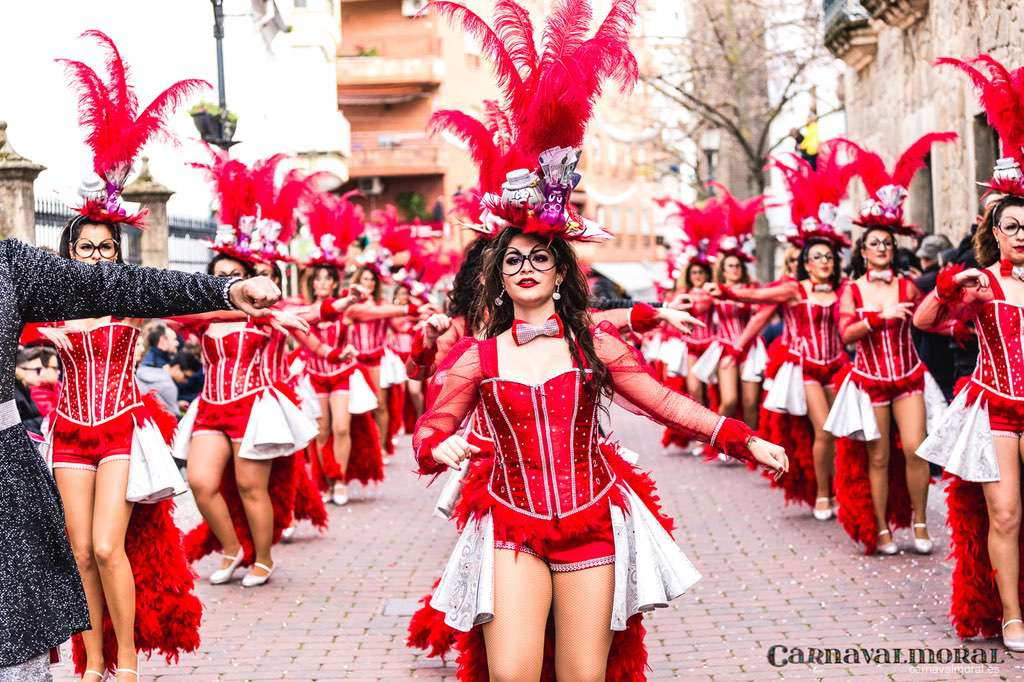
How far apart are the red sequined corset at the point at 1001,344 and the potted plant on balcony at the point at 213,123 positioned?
10488 mm

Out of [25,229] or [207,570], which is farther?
[25,229]

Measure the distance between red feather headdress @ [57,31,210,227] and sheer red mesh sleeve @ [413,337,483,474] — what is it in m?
2.28

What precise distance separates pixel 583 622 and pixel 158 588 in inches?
100

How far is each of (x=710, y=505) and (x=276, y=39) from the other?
22403mm

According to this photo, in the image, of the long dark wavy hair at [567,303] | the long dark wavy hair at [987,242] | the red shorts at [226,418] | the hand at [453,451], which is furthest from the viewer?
the red shorts at [226,418]

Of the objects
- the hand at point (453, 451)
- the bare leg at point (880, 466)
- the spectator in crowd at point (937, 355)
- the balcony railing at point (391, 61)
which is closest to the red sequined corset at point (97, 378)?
the hand at point (453, 451)

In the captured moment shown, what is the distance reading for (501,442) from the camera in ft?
16.5

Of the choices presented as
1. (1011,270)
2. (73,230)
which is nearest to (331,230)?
(73,230)

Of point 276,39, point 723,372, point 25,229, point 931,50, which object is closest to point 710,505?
point 723,372

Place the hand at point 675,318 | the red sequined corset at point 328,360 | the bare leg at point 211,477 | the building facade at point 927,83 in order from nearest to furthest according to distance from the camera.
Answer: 1. the hand at point 675,318
2. the bare leg at point 211,477
3. the red sequined corset at point 328,360
4. the building facade at point 927,83

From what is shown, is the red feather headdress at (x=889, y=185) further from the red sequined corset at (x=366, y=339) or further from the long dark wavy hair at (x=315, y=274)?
the red sequined corset at (x=366, y=339)

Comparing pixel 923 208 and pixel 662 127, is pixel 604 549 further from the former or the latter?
pixel 662 127

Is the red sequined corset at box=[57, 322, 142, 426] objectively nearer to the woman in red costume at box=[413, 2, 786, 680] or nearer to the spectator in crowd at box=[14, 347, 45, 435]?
the woman in red costume at box=[413, 2, 786, 680]

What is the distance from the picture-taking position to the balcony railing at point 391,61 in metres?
54.1
